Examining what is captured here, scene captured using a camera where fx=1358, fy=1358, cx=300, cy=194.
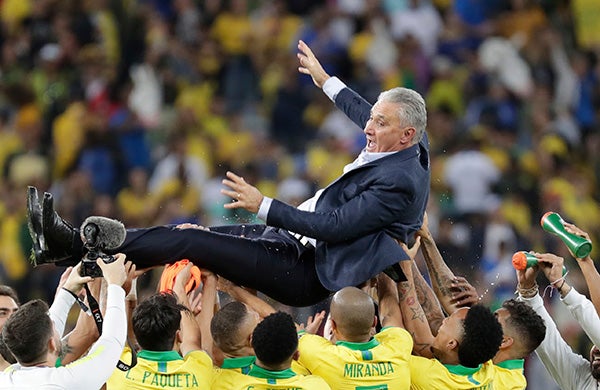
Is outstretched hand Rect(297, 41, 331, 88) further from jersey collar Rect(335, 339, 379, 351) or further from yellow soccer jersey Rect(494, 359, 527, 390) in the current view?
yellow soccer jersey Rect(494, 359, 527, 390)

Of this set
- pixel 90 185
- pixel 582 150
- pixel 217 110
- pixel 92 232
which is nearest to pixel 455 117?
pixel 582 150

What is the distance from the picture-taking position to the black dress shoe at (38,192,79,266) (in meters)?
6.60

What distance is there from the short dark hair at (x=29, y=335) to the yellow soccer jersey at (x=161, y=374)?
0.58m

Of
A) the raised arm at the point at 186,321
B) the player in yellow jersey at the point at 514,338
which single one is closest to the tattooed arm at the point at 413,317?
the player in yellow jersey at the point at 514,338

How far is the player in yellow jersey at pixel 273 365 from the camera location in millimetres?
6375

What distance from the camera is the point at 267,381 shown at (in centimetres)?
647

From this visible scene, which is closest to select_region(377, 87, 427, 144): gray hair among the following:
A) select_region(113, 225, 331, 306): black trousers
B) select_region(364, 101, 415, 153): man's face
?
select_region(364, 101, 415, 153): man's face

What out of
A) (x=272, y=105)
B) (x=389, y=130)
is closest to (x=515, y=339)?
(x=389, y=130)

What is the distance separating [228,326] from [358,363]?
678 mm

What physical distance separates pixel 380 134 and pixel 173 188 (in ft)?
18.7

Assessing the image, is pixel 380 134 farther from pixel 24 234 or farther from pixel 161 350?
pixel 24 234

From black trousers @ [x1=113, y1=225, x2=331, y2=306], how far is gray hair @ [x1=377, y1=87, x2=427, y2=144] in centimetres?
85

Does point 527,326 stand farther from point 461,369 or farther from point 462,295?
point 462,295

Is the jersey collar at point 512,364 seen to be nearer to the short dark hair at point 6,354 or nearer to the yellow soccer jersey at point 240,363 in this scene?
the yellow soccer jersey at point 240,363
